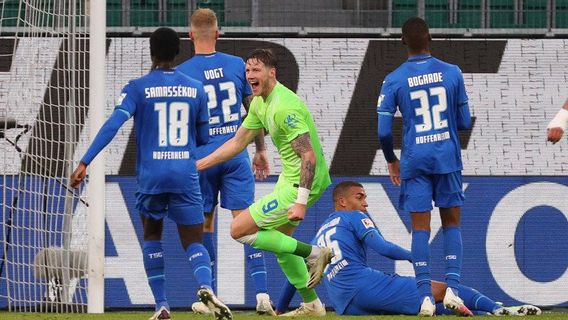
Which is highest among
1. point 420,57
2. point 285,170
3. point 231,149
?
point 420,57

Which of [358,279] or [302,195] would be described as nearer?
[302,195]

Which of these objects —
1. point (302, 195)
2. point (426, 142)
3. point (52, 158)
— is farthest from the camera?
point (52, 158)

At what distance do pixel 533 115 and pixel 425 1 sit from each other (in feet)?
6.67

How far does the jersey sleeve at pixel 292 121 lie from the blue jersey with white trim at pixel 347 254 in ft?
4.65

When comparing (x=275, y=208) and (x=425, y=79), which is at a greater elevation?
(x=425, y=79)

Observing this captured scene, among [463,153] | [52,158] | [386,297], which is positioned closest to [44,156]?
[52,158]

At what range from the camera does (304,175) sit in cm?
860

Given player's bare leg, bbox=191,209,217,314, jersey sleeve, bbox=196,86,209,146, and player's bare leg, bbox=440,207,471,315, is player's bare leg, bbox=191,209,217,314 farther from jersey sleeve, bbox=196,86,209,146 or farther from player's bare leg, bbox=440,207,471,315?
player's bare leg, bbox=440,207,471,315

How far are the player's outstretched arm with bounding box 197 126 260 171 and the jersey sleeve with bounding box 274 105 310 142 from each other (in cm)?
→ 44

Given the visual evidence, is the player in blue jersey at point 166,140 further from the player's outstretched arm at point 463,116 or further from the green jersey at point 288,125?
the player's outstretched arm at point 463,116

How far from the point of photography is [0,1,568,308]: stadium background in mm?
12547

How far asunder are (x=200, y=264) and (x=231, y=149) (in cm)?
121

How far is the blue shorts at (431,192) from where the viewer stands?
9.03 metres

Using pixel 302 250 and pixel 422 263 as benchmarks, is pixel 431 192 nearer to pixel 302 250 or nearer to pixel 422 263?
pixel 422 263
